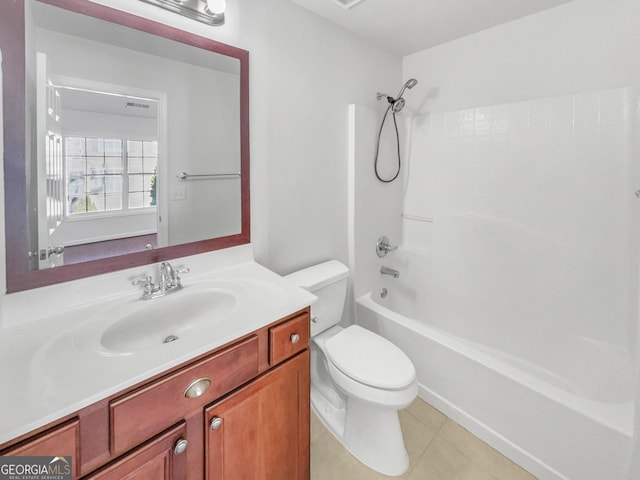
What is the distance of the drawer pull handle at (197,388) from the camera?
0.82 meters

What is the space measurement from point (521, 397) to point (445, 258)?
0.97 m

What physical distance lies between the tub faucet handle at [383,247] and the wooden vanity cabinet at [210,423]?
3.92 ft

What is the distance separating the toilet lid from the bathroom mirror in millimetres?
744

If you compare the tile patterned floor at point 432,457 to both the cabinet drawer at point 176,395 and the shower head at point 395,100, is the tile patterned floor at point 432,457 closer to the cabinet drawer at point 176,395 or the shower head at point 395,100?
the cabinet drawer at point 176,395

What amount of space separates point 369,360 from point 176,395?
915 mm

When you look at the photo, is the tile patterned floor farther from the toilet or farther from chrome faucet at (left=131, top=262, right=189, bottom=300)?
chrome faucet at (left=131, top=262, right=189, bottom=300)

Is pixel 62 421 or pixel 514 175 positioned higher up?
pixel 514 175

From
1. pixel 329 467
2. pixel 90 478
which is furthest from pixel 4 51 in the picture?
pixel 329 467

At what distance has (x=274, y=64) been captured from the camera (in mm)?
1527

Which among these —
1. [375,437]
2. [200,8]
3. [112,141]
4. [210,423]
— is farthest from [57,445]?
[200,8]

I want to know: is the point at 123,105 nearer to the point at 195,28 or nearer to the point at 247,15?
the point at 195,28

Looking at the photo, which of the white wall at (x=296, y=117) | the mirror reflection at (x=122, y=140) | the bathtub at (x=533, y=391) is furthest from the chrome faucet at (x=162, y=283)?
the bathtub at (x=533, y=391)

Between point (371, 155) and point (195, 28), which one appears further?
point (371, 155)

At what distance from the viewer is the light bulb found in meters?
1.26
